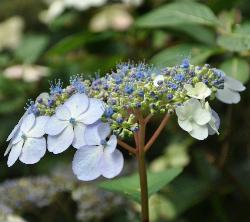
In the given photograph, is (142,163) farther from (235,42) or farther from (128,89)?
(235,42)

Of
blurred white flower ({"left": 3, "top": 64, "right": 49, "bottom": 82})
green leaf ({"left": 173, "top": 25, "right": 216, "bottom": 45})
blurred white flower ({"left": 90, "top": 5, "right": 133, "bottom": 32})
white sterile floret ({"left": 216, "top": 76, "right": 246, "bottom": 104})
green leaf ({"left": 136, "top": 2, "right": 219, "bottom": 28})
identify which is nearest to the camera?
white sterile floret ({"left": 216, "top": 76, "right": 246, "bottom": 104})

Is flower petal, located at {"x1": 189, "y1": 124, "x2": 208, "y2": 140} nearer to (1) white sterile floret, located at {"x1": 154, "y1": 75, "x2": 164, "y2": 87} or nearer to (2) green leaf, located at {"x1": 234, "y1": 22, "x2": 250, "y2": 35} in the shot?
(1) white sterile floret, located at {"x1": 154, "y1": 75, "x2": 164, "y2": 87}

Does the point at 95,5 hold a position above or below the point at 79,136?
above

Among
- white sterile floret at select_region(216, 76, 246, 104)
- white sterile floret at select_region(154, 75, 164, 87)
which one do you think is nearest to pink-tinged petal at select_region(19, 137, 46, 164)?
white sterile floret at select_region(154, 75, 164, 87)

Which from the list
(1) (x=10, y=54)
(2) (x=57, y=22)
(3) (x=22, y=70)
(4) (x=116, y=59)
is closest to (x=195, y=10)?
(4) (x=116, y=59)

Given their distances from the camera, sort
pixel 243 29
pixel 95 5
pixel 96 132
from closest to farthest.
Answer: pixel 96 132
pixel 243 29
pixel 95 5

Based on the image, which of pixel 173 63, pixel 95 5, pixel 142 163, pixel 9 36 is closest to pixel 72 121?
pixel 142 163
